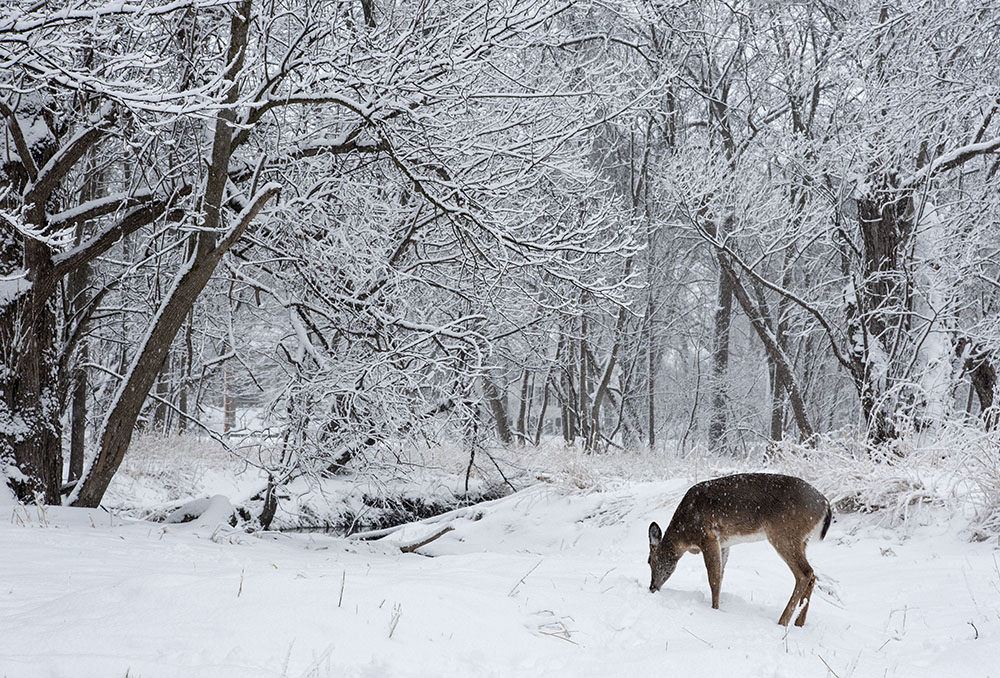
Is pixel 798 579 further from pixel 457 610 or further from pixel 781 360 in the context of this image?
pixel 781 360

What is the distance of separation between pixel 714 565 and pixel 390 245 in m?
5.01

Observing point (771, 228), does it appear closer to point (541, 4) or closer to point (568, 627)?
point (541, 4)

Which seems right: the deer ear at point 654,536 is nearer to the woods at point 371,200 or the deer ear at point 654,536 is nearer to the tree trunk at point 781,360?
the woods at point 371,200

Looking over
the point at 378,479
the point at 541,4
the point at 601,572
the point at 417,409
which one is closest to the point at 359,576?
the point at 601,572

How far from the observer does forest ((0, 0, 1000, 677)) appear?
592 centimetres

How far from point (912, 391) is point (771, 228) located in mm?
5286

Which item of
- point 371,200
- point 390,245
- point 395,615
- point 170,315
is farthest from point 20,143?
point 395,615

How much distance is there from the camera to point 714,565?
434 cm

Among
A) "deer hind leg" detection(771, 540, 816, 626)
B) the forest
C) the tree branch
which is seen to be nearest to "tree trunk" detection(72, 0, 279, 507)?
the forest

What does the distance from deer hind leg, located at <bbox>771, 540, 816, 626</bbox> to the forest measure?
29 centimetres

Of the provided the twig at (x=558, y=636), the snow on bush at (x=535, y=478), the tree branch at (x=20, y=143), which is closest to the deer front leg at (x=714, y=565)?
the twig at (x=558, y=636)

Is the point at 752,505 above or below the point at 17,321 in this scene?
below

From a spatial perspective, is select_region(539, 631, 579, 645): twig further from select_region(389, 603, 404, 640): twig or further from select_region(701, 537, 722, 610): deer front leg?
select_region(701, 537, 722, 610): deer front leg

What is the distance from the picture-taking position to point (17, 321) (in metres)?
6.42
